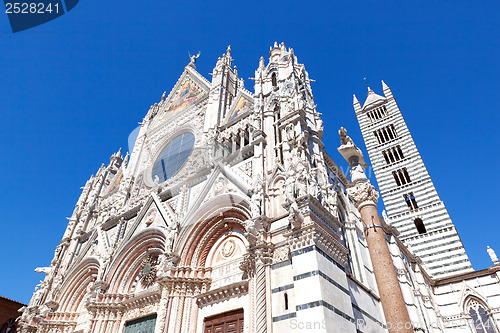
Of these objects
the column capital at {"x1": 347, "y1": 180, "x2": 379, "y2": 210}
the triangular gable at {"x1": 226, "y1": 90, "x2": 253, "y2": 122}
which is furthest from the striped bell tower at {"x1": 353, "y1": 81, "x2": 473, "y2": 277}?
the column capital at {"x1": 347, "y1": 180, "x2": 379, "y2": 210}

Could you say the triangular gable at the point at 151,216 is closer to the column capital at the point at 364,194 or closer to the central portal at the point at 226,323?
the central portal at the point at 226,323

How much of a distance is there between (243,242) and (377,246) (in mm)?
4698

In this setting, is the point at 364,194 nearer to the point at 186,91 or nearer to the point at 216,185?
the point at 216,185

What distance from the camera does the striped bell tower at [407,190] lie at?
23.2m

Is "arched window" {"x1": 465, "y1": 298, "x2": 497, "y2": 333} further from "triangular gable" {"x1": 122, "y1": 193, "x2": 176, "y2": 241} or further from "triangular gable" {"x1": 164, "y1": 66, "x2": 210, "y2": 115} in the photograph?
"triangular gable" {"x1": 164, "y1": 66, "x2": 210, "y2": 115}

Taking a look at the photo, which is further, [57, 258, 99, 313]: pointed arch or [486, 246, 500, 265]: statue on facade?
[486, 246, 500, 265]: statue on facade

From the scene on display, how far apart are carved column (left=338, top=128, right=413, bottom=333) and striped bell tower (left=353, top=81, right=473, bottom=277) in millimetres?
14620

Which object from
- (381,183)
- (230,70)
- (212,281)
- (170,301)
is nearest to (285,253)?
(212,281)

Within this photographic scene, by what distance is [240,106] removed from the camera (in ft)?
53.0

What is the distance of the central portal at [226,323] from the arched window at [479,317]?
1638 cm

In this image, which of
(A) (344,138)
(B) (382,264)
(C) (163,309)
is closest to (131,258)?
(C) (163,309)

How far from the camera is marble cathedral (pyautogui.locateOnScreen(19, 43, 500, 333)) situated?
7.92 metres

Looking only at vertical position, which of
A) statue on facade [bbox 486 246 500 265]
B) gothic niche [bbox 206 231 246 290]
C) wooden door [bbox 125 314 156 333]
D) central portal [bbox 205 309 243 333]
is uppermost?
statue on facade [bbox 486 246 500 265]

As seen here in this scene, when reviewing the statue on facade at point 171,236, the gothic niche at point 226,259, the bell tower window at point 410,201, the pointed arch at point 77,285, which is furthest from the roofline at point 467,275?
the pointed arch at point 77,285
